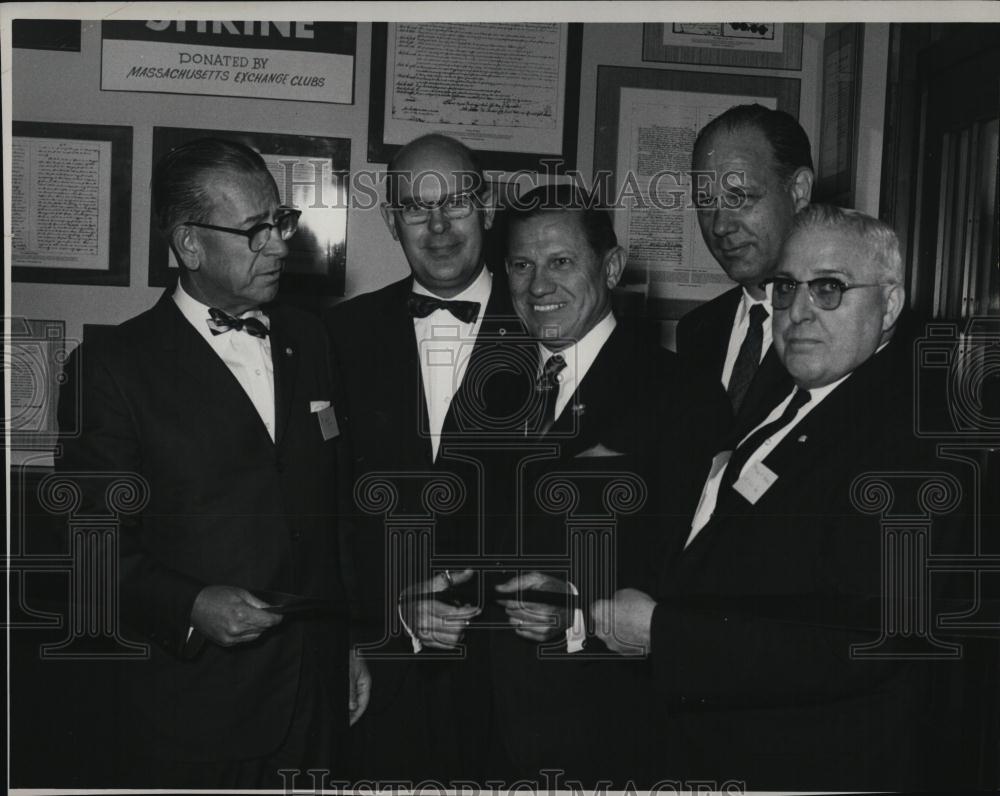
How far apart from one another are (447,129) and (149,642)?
55.7 inches

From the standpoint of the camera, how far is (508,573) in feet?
8.91

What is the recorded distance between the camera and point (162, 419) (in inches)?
104

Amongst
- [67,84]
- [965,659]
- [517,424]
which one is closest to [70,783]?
[517,424]

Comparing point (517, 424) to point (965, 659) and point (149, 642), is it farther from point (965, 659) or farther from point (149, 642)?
point (965, 659)

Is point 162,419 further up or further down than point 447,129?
further down

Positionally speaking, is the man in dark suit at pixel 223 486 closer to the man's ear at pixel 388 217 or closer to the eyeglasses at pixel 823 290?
the man's ear at pixel 388 217

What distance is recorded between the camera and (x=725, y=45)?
2705 millimetres

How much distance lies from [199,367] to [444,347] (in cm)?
58

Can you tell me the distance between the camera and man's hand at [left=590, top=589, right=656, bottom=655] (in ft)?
8.88

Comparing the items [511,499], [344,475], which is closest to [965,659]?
[511,499]

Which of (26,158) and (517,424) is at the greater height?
(26,158)

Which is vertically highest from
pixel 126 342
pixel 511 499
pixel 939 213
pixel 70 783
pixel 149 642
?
pixel 939 213

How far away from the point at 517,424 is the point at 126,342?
0.94m

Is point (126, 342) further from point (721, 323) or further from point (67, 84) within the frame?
point (721, 323)
